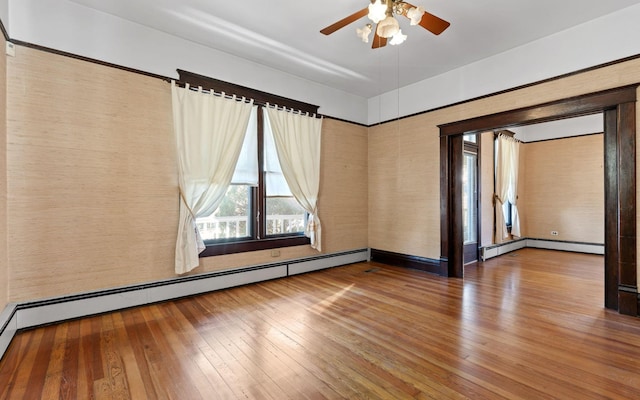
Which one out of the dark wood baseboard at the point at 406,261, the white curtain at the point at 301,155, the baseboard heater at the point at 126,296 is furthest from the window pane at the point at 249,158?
the dark wood baseboard at the point at 406,261

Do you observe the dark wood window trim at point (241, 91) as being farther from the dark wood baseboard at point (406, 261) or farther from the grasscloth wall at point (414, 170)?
the dark wood baseboard at point (406, 261)

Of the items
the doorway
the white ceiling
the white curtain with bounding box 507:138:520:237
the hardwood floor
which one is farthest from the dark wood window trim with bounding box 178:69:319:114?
the white curtain with bounding box 507:138:520:237

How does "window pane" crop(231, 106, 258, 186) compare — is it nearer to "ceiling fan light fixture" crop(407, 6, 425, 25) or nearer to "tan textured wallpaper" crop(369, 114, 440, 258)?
"tan textured wallpaper" crop(369, 114, 440, 258)

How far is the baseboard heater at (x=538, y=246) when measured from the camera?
613 cm

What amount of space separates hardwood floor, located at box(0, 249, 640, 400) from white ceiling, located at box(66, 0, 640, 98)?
10.9ft

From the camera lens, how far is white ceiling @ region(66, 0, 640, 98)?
3068 mm

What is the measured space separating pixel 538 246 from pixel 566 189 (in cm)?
154

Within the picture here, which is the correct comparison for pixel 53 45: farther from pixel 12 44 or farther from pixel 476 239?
pixel 476 239

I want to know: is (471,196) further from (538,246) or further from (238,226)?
(238,226)

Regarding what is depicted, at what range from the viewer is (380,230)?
569 centimetres

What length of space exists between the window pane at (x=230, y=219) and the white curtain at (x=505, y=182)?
5426 mm

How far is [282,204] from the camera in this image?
15.4 ft

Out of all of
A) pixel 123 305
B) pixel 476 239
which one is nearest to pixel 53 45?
pixel 123 305

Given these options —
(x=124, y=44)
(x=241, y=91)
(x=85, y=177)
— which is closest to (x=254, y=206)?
(x=241, y=91)
